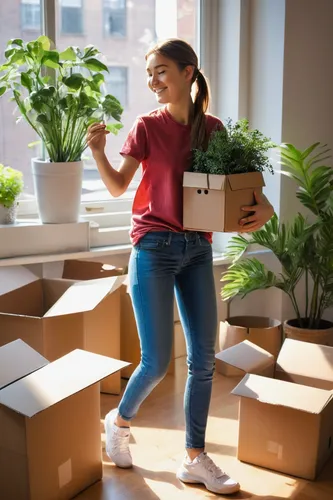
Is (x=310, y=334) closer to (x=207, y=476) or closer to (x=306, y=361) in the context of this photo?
(x=306, y=361)

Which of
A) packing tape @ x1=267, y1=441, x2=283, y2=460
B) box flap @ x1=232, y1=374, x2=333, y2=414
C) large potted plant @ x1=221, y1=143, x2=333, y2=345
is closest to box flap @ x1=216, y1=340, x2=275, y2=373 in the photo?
box flap @ x1=232, y1=374, x2=333, y2=414

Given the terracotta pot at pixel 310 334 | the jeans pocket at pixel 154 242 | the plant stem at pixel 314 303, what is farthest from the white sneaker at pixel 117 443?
the plant stem at pixel 314 303

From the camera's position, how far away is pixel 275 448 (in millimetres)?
2523

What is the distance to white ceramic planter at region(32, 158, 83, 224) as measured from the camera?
10.4 ft

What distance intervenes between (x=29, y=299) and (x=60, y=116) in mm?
774

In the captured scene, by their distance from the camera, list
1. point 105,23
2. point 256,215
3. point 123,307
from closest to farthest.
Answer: point 256,215
point 123,307
point 105,23

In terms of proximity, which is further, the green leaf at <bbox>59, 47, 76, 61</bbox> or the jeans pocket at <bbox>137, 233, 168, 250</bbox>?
the green leaf at <bbox>59, 47, 76, 61</bbox>

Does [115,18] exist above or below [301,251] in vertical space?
above

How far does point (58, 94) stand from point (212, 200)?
3.84 ft

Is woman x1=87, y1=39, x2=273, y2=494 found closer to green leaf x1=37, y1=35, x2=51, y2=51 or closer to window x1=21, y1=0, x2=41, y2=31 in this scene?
green leaf x1=37, y1=35, x2=51, y2=51

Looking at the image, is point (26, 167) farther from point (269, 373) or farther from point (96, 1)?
point (269, 373)

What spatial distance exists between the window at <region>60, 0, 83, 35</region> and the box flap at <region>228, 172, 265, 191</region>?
152cm

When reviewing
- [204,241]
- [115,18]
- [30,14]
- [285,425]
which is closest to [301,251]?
[285,425]

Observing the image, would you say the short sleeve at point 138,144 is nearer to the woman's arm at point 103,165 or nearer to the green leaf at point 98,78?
the woman's arm at point 103,165
